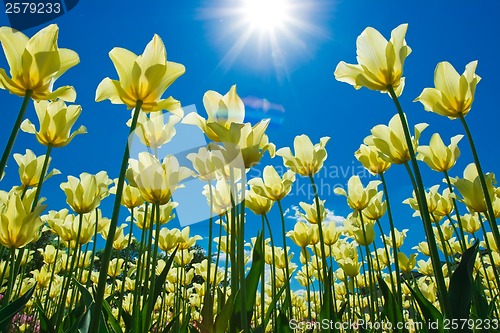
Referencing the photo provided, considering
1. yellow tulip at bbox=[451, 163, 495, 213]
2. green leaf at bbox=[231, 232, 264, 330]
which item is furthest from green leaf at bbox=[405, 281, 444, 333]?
yellow tulip at bbox=[451, 163, 495, 213]

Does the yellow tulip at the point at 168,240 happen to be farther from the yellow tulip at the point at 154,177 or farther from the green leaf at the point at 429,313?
the green leaf at the point at 429,313

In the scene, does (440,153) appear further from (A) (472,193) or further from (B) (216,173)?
(B) (216,173)

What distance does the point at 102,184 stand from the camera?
2955mm

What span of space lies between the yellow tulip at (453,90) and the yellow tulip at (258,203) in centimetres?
145

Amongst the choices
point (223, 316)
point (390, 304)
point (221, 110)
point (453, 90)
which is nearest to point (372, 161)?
point (453, 90)

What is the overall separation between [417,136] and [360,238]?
6.09 feet

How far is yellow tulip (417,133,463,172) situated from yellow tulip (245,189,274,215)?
126 cm

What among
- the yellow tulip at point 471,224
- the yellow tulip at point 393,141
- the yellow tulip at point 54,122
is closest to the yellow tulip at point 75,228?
the yellow tulip at point 54,122

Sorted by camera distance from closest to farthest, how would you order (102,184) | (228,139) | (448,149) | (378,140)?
(228,139)
(378,140)
(448,149)
(102,184)

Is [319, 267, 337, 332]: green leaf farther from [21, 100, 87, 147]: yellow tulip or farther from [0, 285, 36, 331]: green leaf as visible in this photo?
[21, 100, 87, 147]: yellow tulip

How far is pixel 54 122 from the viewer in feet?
7.43

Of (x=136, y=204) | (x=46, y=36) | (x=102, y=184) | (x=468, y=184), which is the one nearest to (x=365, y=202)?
(x=468, y=184)

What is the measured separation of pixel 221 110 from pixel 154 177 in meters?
0.60

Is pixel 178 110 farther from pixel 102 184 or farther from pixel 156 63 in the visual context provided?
pixel 102 184
